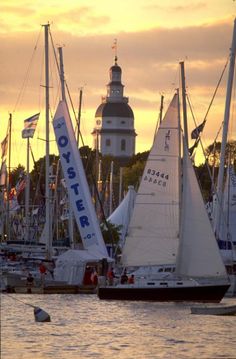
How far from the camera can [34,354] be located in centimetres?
4384

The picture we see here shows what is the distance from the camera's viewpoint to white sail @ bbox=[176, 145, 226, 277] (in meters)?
63.2

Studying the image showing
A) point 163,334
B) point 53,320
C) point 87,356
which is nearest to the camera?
point 87,356

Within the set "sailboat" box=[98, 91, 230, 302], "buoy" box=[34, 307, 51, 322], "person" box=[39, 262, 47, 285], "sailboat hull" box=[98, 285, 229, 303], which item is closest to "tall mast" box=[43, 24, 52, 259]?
"person" box=[39, 262, 47, 285]

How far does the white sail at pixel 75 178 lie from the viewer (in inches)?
2835

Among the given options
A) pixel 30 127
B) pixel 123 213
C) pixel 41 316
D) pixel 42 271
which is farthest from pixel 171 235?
pixel 123 213

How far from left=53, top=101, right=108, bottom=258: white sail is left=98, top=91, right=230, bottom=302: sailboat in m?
6.85

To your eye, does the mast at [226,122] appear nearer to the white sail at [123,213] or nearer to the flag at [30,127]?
the flag at [30,127]

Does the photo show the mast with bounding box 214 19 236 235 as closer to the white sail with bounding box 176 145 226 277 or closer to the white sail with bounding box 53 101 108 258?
the white sail with bounding box 53 101 108 258

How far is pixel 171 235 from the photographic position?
64750 millimetres

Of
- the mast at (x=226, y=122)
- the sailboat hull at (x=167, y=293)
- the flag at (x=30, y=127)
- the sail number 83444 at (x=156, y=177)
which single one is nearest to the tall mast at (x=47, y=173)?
the flag at (x=30, y=127)

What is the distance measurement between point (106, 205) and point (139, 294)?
229 feet

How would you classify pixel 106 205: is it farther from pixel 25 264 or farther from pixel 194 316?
pixel 194 316

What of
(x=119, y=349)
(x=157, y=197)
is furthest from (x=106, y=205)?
(x=119, y=349)

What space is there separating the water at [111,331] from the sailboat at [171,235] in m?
0.94
